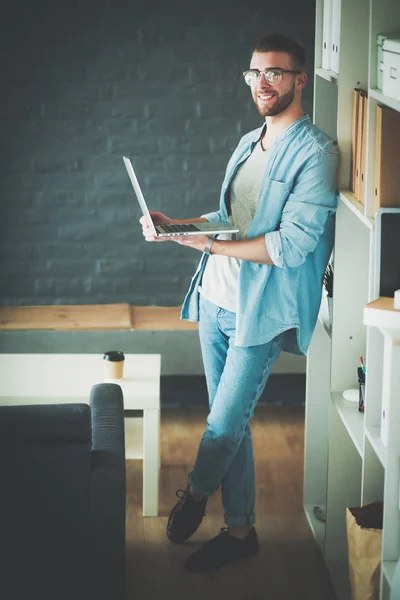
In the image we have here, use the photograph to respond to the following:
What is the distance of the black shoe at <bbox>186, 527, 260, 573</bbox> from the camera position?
357 cm

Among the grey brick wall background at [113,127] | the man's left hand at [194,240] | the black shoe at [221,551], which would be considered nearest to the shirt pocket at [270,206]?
the man's left hand at [194,240]

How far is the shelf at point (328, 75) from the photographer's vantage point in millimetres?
3330

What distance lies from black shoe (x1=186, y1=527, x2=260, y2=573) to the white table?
0.43m

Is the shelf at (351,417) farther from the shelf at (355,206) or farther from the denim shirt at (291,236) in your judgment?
the shelf at (355,206)

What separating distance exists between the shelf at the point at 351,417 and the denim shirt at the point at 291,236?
0.22m

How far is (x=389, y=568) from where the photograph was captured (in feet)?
8.79

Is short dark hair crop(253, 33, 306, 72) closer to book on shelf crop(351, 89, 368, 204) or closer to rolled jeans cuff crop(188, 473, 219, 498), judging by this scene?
book on shelf crop(351, 89, 368, 204)

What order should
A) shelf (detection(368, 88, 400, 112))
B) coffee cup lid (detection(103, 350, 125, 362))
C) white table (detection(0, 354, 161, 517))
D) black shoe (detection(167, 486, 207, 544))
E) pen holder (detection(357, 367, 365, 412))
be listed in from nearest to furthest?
1. shelf (detection(368, 88, 400, 112))
2. pen holder (detection(357, 367, 365, 412))
3. black shoe (detection(167, 486, 207, 544))
4. white table (detection(0, 354, 161, 517))
5. coffee cup lid (detection(103, 350, 125, 362))

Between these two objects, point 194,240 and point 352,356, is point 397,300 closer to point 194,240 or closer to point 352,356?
point 352,356

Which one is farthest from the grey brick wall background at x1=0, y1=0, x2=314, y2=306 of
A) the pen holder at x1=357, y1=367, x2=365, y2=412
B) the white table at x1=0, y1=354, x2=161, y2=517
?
the pen holder at x1=357, y1=367, x2=365, y2=412

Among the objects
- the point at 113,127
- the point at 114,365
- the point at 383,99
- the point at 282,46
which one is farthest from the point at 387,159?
the point at 113,127

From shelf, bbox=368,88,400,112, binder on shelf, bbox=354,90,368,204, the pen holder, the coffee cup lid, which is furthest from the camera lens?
the coffee cup lid

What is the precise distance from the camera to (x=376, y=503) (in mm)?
2980

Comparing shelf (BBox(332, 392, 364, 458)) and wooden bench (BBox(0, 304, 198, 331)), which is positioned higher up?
shelf (BBox(332, 392, 364, 458))
